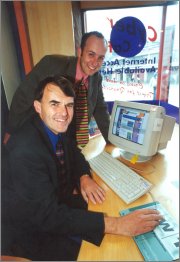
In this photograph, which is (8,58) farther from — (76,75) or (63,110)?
(63,110)

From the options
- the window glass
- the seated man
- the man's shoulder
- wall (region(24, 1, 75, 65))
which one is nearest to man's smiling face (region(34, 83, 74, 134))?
the seated man

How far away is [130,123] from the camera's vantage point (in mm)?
1209

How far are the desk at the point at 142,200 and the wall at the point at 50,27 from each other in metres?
1.00

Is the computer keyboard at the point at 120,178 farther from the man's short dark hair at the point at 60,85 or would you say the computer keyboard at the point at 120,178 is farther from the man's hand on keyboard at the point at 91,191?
the man's short dark hair at the point at 60,85

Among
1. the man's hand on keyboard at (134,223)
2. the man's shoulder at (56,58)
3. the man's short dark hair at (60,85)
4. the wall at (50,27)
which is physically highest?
the wall at (50,27)

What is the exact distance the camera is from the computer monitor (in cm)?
110

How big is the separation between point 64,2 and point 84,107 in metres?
0.91

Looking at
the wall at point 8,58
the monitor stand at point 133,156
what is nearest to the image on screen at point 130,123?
the monitor stand at point 133,156

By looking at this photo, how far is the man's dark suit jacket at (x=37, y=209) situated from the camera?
771 mm

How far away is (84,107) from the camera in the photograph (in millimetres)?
1482

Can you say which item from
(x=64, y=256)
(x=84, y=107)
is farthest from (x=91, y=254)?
(x=84, y=107)

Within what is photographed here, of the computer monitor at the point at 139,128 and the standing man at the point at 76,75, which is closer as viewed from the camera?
the computer monitor at the point at 139,128

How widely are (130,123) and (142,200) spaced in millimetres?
462

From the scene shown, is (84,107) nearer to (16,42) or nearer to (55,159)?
(55,159)
